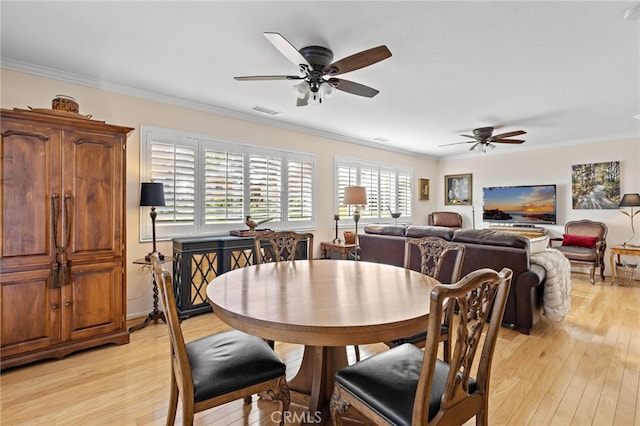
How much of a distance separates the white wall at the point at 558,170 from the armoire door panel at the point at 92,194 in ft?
23.0

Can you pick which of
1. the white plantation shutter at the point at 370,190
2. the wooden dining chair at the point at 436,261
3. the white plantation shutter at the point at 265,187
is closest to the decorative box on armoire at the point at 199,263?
the white plantation shutter at the point at 265,187

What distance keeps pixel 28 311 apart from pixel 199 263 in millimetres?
1444

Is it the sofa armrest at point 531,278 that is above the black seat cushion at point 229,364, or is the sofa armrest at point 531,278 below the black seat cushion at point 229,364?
above

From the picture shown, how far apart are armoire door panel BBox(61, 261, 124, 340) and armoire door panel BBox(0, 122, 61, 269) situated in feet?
0.93

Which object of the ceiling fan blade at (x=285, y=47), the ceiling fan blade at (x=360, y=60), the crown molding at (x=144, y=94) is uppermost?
the crown molding at (x=144, y=94)

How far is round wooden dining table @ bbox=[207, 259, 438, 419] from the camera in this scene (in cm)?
123

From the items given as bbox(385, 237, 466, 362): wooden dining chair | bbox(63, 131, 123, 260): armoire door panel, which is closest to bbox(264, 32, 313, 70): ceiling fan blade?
bbox(385, 237, 466, 362): wooden dining chair

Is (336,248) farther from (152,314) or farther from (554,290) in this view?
(554,290)

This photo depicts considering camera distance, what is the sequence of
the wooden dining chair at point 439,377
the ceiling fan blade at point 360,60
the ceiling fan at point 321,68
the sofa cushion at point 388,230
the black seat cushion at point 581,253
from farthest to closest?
the black seat cushion at point 581,253 → the sofa cushion at point 388,230 → the ceiling fan at point 321,68 → the ceiling fan blade at point 360,60 → the wooden dining chair at point 439,377

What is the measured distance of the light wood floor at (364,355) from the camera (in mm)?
1880

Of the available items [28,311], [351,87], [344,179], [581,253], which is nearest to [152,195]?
[28,311]

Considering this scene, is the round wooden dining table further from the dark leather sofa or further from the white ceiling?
the white ceiling

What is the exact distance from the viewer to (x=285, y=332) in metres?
1.24

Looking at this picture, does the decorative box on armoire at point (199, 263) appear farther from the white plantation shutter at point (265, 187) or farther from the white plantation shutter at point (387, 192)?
the white plantation shutter at point (387, 192)
